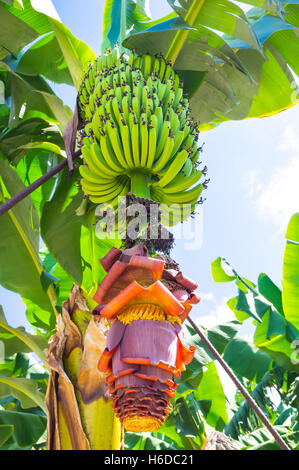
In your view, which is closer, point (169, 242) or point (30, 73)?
point (169, 242)

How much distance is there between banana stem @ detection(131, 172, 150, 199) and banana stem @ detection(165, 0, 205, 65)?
72cm

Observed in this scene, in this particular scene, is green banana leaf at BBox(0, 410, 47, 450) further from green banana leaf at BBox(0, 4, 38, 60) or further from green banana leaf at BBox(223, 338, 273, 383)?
green banana leaf at BBox(0, 4, 38, 60)

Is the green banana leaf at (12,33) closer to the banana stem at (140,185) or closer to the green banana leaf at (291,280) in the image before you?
the banana stem at (140,185)

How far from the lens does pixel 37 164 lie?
2.91 metres

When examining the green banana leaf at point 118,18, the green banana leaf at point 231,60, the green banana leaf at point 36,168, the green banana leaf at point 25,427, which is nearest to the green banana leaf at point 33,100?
the green banana leaf at point 36,168

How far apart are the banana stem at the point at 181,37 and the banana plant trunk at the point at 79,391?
1267 millimetres

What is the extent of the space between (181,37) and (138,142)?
79 centimetres

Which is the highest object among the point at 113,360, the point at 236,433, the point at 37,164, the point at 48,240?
the point at 37,164

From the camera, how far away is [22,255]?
2463 mm

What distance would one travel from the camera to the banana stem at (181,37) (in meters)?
1.92

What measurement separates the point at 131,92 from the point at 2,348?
1.95 meters

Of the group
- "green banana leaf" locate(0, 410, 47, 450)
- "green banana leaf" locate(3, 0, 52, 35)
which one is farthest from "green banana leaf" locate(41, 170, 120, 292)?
"green banana leaf" locate(0, 410, 47, 450)
